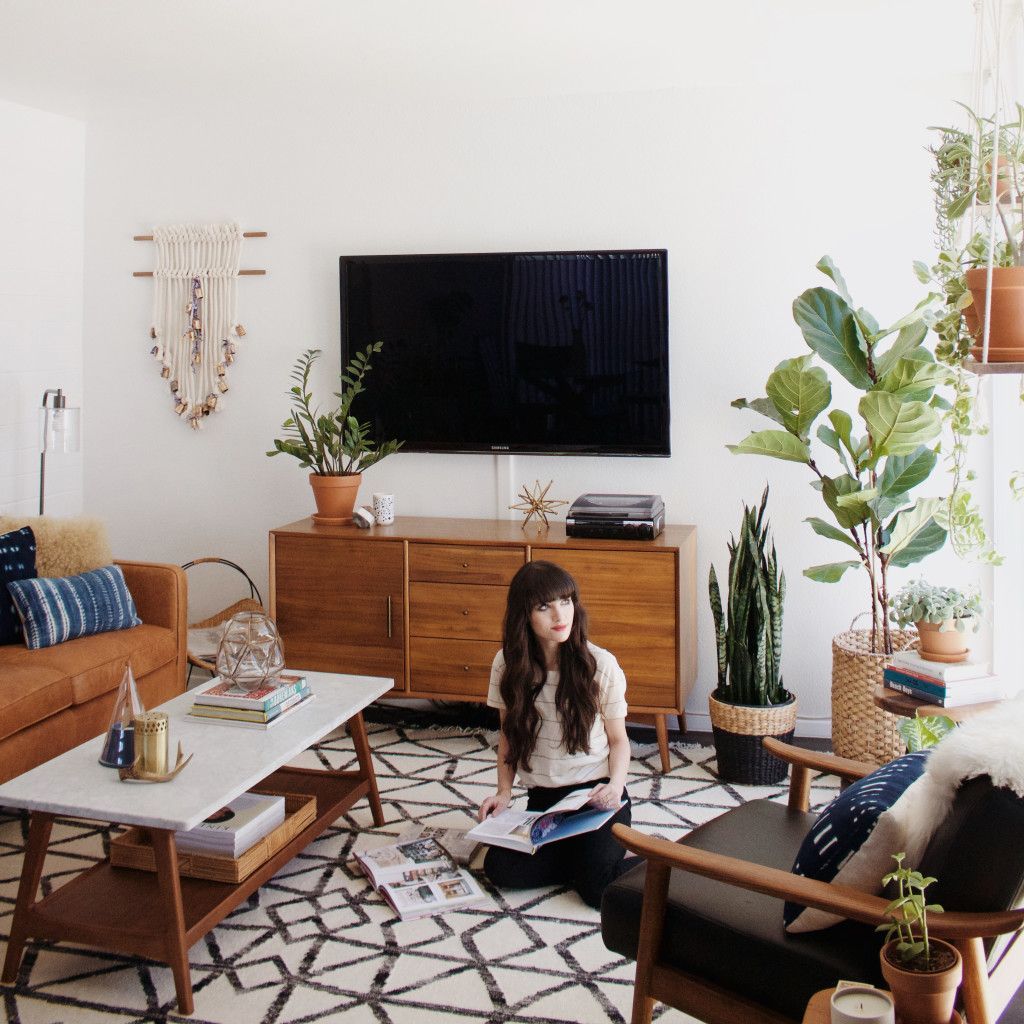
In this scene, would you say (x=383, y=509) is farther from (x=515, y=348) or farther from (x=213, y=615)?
(x=213, y=615)

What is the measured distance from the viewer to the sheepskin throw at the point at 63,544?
4.02m

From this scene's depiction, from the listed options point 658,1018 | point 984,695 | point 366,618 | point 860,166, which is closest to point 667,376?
point 860,166

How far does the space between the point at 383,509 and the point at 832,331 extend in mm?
1809

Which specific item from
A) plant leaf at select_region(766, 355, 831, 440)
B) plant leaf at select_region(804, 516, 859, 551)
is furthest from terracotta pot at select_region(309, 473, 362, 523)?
plant leaf at select_region(804, 516, 859, 551)

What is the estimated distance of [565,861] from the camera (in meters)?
3.11

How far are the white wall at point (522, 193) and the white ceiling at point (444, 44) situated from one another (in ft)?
0.05

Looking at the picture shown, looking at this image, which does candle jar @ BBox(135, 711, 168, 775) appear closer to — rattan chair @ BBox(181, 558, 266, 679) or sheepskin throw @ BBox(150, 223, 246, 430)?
rattan chair @ BBox(181, 558, 266, 679)

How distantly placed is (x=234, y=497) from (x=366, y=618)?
3.33 feet

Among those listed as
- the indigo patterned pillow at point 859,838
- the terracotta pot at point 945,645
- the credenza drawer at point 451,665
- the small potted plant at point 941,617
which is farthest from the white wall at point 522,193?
the indigo patterned pillow at point 859,838

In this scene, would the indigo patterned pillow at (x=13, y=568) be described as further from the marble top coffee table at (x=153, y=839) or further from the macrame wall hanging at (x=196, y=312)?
the macrame wall hanging at (x=196, y=312)

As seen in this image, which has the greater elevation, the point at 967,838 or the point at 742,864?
the point at 967,838

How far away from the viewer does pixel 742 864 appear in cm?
201

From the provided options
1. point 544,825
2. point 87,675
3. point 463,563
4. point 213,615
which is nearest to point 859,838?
point 544,825

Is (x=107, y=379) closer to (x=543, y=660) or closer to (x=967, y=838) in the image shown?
(x=543, y=660)
